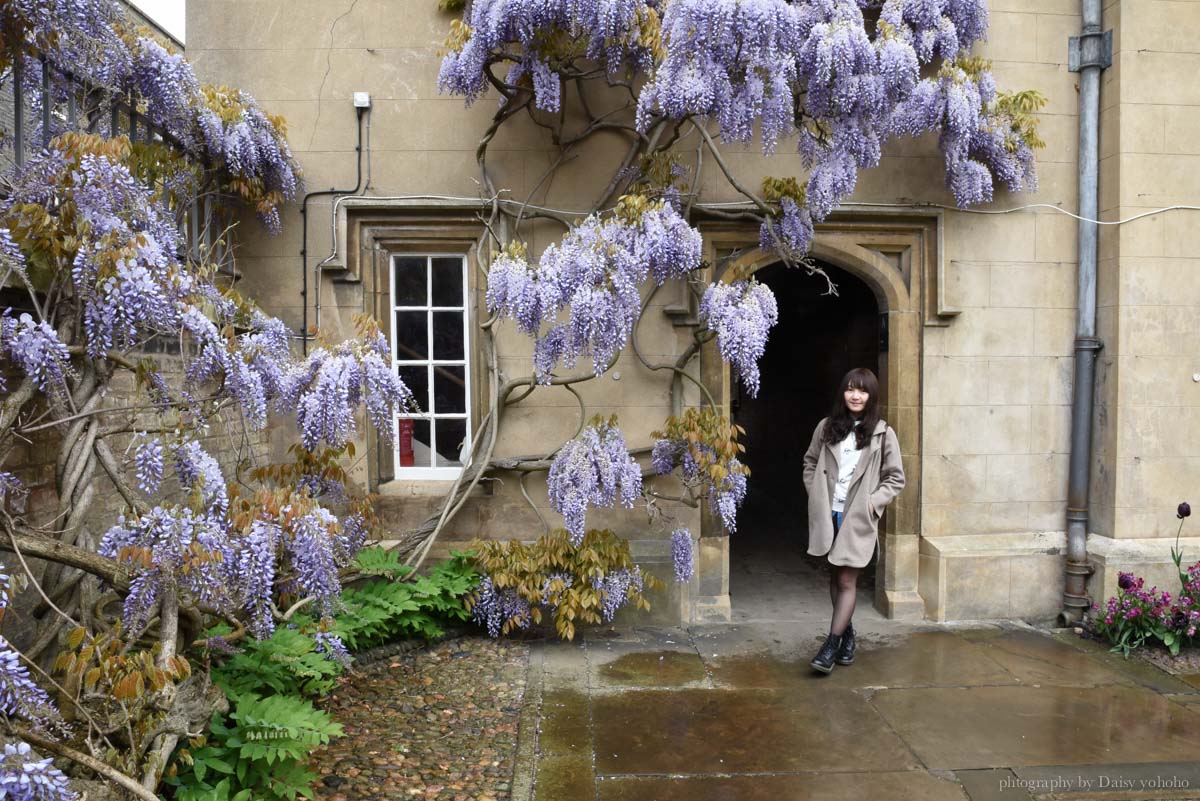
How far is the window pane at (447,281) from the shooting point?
18.4 feet

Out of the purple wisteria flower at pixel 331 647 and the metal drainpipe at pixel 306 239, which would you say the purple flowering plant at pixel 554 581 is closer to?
the purple wisteria flower at pixel 331 647

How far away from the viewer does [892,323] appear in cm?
559

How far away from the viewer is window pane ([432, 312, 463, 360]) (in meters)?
5.59

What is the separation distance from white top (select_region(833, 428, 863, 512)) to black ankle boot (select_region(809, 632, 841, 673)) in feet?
2.41

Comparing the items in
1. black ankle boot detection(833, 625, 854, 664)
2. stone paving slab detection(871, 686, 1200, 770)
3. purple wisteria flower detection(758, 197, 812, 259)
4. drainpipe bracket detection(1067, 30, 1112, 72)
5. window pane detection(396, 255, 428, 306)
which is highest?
drainpipe bracket detection(1067, 30, 1112, 72)

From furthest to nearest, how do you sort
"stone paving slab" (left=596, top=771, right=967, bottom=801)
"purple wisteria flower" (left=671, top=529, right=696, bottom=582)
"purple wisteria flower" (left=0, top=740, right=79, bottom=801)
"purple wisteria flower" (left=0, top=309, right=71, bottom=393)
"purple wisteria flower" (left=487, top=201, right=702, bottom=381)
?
"purple wisteria flower" (left=671, top=529, right=696, bottom=582)
"purple wisteria flower" (left=487, top=201, right=702, bottom=381)
"stone paving slab" (left=596, top=771, right=967, bottom=801)
"purple wisteria flower" (left=0, top=309, right=71, bottom=393)
"purple wisteria flower" (left=0, top=740, right=79, bottom=801)

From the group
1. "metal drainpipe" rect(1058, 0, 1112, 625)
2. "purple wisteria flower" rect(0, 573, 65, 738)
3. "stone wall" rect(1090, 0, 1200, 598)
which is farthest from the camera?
"metal drainpipe" rect(1058, 0, 1112, 625)

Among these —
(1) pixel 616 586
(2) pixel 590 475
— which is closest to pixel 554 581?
(1) pixel 616 586

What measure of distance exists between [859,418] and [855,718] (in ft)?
5.32

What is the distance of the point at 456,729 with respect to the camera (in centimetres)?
380

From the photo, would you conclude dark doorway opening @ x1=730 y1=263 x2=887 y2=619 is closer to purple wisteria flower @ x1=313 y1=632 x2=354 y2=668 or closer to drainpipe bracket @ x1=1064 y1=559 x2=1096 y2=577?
drainpipe bracket @ x1=1064 y1=559 x2=1096 y2=577

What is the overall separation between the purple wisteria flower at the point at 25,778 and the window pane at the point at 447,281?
4.11m

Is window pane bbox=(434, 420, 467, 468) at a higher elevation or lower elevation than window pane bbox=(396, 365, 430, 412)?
lower

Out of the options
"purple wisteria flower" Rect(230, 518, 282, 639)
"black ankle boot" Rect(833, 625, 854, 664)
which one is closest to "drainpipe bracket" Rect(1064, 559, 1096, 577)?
"black ankle boot" Rect(833, 625, 854, 664)
